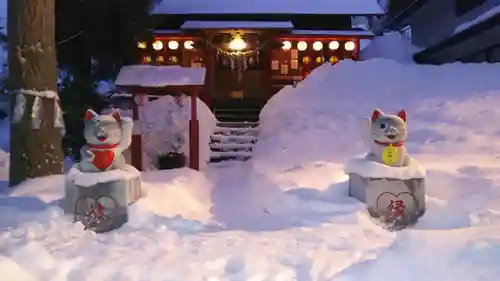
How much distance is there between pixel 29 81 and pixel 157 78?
3.35 meters

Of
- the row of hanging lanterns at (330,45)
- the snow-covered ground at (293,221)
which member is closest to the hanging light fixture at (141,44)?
the snow-covered ground at (293,221)

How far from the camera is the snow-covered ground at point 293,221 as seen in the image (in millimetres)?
4691

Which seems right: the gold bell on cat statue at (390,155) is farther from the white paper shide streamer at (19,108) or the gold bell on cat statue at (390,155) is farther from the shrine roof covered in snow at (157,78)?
the shrine roof covered in snow at (157,78)

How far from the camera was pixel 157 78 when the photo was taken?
1102cm

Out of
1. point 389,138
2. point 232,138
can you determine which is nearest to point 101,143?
point 389,138

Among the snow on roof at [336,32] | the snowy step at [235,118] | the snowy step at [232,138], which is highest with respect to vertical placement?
the snow on roof at [336,32]

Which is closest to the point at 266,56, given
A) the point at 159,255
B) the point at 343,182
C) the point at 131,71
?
the point at 131,71

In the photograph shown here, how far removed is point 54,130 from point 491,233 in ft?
19.7

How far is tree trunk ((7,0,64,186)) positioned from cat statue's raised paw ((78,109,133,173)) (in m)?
1.59

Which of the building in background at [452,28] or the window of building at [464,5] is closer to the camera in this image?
the building in background at [452,28]

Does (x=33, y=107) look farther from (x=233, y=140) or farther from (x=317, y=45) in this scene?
(x=317, y=45)

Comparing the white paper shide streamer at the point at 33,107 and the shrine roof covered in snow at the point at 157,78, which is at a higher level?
the shrine roof covered in snow at the point at 157,78

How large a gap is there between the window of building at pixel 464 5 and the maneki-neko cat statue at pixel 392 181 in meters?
15.6

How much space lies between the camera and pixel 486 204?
284 inches
